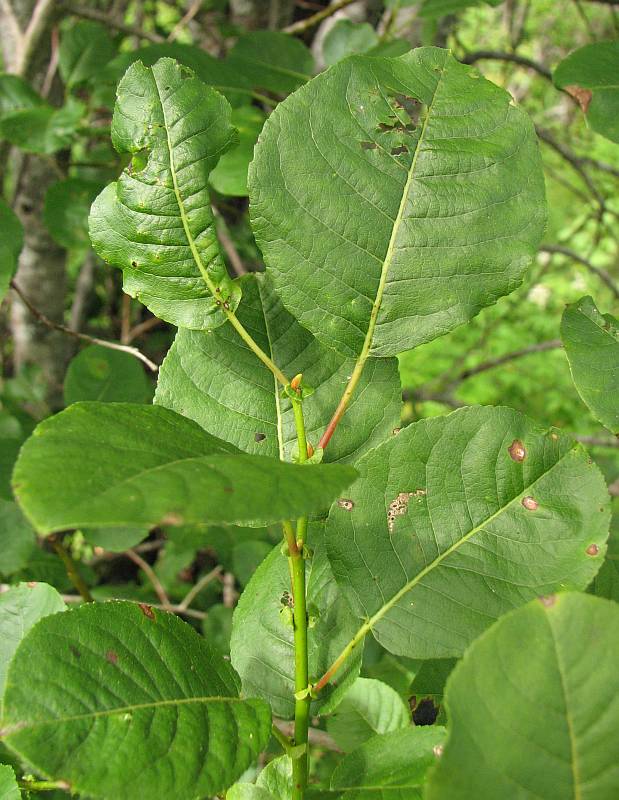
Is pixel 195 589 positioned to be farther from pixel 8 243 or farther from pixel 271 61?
pixel 271 61

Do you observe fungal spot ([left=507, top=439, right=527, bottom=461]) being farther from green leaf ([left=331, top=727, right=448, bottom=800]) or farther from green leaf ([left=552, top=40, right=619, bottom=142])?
green leaf ([left=552, top=40, right=619, bottom=142])

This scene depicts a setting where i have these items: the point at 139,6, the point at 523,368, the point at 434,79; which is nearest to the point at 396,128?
the point at 434,79

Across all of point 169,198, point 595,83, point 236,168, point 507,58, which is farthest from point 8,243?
point 507,58

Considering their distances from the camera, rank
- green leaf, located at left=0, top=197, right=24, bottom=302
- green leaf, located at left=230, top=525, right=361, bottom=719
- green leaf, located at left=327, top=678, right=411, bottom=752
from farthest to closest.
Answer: green leaf, located at left=0, top=197, right=24, bottom=302, green leaf, located at left=327, top=678, right=411, bottom=752, green leaf, located at left=230, top=525, right=361, bottom=719

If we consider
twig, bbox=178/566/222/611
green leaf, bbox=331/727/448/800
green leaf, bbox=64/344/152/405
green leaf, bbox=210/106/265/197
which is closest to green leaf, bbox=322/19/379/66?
green leaf, bbox=210/106/265/197

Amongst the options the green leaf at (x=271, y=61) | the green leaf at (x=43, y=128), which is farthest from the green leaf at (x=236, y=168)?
the green leaf at (x=43, y=128)

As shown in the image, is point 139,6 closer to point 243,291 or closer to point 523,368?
point 243,291

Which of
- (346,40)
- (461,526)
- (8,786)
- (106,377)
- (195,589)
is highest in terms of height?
(346,40)
